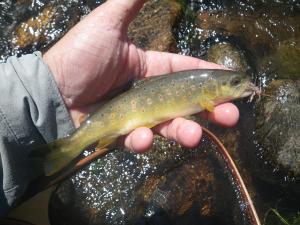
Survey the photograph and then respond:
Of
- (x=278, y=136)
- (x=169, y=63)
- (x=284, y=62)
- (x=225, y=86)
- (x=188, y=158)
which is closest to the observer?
(x=225, y=86)

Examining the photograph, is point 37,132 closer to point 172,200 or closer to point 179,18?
point 172,200

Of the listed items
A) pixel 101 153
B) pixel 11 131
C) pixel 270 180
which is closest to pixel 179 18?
pixel 270 180

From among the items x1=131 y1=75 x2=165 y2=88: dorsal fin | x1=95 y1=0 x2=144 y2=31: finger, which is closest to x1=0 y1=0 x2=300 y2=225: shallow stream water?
x1=131 y1=75 x2=165 y2=88: dorsal fin

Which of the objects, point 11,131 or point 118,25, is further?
point 118,25

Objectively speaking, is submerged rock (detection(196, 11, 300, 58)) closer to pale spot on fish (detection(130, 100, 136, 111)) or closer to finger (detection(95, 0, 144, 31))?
finger (detection(95, 0, 144, 31))

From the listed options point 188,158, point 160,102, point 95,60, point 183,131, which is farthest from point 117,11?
point 188,158

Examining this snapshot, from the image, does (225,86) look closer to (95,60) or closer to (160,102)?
(160,102)
